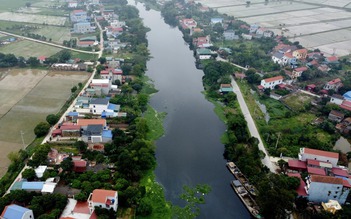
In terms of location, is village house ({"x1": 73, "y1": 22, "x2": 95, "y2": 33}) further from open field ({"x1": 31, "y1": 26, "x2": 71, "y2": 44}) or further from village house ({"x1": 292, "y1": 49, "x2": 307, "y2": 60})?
village house ({"x1": 292, "y1": 49, "x2": 307, "y2": 60})

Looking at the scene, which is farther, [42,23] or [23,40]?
[42,23]

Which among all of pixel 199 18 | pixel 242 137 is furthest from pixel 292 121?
pixel 199 18

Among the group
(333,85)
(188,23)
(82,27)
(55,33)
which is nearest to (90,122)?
(333,85)

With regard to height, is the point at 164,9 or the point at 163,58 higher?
the point at 164,9

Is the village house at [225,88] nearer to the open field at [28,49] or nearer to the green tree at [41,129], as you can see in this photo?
the green tree at [41,129]

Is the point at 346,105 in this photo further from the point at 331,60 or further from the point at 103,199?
the point at 103,199

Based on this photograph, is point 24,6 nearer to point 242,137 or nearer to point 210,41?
point 210,41
